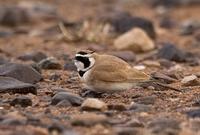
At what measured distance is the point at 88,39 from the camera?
1259 cm

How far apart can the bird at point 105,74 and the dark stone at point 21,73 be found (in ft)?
3.66

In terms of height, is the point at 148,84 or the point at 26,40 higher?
the point at 26,40

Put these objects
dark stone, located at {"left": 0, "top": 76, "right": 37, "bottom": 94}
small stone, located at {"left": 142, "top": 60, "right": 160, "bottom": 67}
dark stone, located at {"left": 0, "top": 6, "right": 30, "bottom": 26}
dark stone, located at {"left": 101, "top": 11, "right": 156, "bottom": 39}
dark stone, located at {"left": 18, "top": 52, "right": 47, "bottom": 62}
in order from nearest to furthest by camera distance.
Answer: dark stone, located at {"left": 0, "top": 76, "right": 37, "bottom": 94}, small stone, located at {"left": 142, "top": 60, "right": 160, "bottom": 67}, dark stone, located at {"left": 18, "top": 52, "right": 47, "bottom": 62}, dark stone, located at {"left": 101, "top": 11, "right": 156, "bottom": 39}, dark stone, located at {"left": 0, "top": 6, "right": 30, "bottom": 26}

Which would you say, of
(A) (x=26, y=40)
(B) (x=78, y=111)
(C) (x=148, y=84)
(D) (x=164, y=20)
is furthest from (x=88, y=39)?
(B) (x=78, y=111)

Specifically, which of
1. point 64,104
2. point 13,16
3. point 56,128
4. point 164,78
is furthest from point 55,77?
point 13,16

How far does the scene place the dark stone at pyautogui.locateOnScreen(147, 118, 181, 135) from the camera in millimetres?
5973

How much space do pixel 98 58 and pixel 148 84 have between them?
0.85 m

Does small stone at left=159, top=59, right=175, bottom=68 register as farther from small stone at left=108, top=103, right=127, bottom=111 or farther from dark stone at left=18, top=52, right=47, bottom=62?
small stone at left=108, top=103, right=127, bottom=111

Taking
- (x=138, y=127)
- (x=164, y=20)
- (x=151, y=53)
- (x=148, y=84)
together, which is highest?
(x=164, y=20)

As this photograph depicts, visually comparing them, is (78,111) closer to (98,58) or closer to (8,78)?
(98,58)

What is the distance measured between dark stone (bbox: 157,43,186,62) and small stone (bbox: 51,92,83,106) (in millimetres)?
3717

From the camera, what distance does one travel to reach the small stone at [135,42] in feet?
38.4

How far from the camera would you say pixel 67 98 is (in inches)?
287

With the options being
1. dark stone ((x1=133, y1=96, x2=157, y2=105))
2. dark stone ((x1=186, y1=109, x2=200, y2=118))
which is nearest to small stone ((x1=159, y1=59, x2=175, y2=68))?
dark stone ((x1=133, y1=96, x2=157, y2=105))
